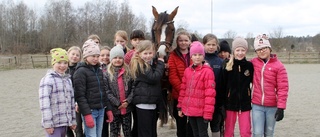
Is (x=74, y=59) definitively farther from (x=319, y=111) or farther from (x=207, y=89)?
(x=319, y=111)

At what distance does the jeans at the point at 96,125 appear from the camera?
11.4ft

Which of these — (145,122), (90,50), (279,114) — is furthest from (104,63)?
(279,114)

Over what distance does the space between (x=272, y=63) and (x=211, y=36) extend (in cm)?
92

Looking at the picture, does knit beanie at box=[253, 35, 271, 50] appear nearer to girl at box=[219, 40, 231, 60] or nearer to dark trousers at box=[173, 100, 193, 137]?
girl at box=[219, 40, 231, 60]

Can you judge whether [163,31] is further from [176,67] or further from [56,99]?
[56,99]

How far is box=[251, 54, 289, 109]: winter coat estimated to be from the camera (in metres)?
3.35

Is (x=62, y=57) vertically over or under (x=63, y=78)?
over

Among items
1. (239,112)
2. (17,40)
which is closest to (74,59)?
(239,112)

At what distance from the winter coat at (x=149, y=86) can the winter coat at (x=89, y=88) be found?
17.2 inches

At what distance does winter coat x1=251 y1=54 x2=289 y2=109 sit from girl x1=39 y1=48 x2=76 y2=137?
2.30 metres

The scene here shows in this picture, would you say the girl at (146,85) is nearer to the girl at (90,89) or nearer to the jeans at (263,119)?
the girl at (90,89)

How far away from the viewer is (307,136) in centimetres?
510

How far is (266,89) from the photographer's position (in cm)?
344

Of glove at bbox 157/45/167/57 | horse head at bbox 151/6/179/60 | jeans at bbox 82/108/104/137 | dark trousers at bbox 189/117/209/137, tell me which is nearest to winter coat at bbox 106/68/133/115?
jeans at bbox 82/108/104/137
